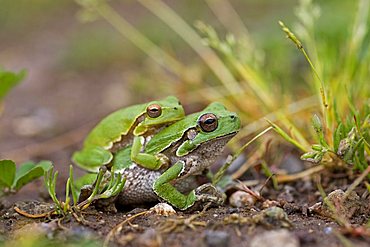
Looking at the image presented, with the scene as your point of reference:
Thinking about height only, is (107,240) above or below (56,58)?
below

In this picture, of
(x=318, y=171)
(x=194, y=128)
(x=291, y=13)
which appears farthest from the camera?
(x=291, y=13)

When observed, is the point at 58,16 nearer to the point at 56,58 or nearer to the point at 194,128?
the point at 56,58

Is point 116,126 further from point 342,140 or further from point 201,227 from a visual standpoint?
point 342,140

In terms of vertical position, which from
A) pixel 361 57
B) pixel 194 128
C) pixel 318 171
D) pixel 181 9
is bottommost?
pixel 318 171

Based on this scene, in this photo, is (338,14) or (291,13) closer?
(338,14)

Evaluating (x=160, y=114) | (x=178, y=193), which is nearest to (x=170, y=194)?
(x=178, y=193)

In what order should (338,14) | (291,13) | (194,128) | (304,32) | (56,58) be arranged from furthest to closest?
1. (56,58)
2. (291,13)
3. (338,14)
4. (304,32)
5. (194,128)

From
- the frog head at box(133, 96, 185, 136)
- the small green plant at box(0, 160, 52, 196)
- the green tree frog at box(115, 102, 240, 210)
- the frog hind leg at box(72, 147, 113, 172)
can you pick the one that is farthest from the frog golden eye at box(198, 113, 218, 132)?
the small green plant at box(0, 160, 52, 196)

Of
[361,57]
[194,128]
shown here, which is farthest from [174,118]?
[361,57]
